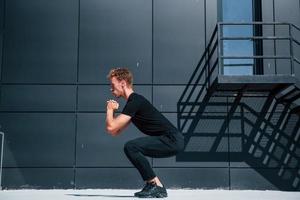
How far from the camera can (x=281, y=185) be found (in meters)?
8.76

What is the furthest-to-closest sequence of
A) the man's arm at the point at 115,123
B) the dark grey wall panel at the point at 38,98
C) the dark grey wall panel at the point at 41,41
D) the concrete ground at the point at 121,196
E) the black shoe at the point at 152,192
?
1. the dark grey wall panel at the point at 41,41
2. the dark grey wall panel at the point at 38,98
3. the concrete ground at the point at 121,196
4. the black shoe at the point at 152,192
5. the man's arm at the point at 115,123

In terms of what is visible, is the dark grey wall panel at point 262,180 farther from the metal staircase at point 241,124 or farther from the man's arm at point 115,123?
the man's arm at point 115,123

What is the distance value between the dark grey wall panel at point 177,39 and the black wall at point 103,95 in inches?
0.9

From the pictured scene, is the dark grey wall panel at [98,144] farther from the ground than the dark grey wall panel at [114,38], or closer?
closer

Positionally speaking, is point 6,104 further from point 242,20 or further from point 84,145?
point 242,20

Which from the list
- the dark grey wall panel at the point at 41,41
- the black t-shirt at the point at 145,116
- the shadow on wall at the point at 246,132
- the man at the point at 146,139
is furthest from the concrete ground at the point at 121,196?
the dark grey wall panel at the point at 41,41

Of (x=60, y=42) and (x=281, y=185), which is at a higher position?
(x=60, y=42)

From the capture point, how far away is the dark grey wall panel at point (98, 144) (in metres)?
8.84

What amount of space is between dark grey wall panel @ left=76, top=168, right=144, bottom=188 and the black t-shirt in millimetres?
3664

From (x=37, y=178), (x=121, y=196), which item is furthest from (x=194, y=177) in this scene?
(x=37, y=178)

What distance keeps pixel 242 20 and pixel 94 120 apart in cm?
403

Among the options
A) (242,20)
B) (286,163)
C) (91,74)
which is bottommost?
(286,163)

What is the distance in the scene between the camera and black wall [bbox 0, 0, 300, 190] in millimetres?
8797

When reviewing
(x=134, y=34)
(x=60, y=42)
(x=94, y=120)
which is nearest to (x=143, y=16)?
(x=134, y=34)
